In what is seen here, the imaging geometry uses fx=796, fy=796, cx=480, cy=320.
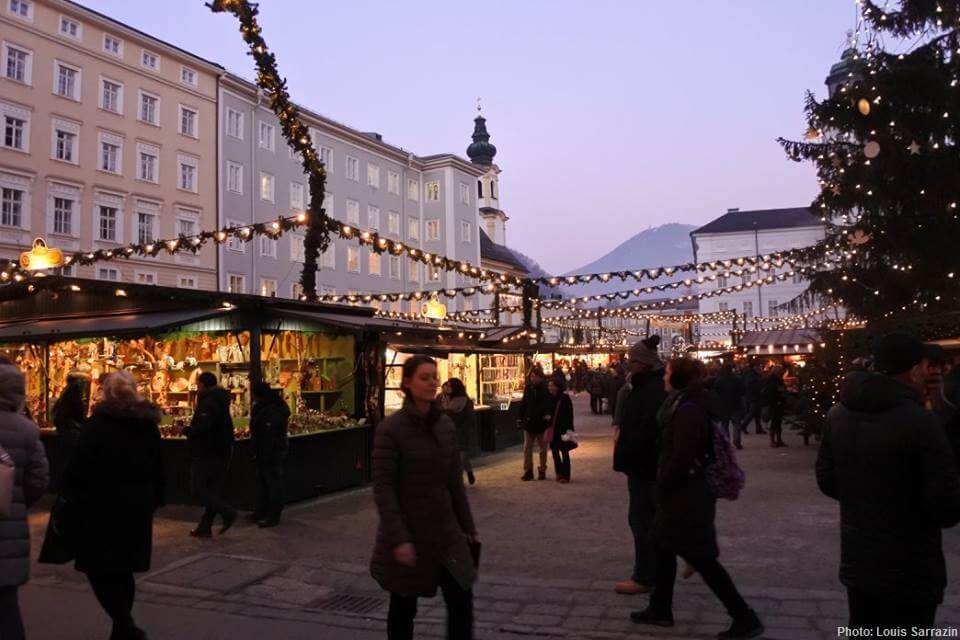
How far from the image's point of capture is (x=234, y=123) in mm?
42781

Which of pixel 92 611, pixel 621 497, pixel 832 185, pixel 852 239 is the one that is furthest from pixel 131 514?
pixel 832 185

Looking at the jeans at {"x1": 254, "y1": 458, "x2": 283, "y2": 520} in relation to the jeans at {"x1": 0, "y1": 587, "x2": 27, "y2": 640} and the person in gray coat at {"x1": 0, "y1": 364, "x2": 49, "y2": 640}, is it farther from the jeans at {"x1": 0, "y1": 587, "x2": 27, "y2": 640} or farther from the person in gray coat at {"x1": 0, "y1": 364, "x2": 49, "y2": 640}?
the jeans at {"x1": 0, "y1": 587, "x2": 27, "y2": 640}

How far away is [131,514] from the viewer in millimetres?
4781

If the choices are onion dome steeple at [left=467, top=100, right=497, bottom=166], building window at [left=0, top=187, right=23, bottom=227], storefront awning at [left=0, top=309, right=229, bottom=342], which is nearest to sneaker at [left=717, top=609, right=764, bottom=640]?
storefront awning at [left=0, top=309, right=229, bottom=342]

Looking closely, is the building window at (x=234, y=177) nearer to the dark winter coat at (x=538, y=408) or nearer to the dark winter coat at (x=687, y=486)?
the dark winter coat at (x=538, y=408)

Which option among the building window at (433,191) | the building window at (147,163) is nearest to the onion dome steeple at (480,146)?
the building window at (433,191)

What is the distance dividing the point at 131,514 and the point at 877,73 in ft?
55.1

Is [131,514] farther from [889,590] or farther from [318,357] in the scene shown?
[318,357]

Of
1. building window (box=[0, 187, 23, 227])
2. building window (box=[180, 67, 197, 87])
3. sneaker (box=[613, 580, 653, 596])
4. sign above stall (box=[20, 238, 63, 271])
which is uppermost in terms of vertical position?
building window (box=[180, 67, 197, 87])

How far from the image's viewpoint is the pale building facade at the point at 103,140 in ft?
107

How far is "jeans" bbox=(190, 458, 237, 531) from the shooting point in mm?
8680

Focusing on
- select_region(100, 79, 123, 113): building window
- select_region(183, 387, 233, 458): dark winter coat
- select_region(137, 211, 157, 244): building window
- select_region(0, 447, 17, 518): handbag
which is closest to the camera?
select_region(0, 447, 17, 518): handbag

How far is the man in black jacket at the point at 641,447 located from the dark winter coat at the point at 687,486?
830 millimetres

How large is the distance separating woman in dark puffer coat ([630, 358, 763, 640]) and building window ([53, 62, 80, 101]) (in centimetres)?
3660
